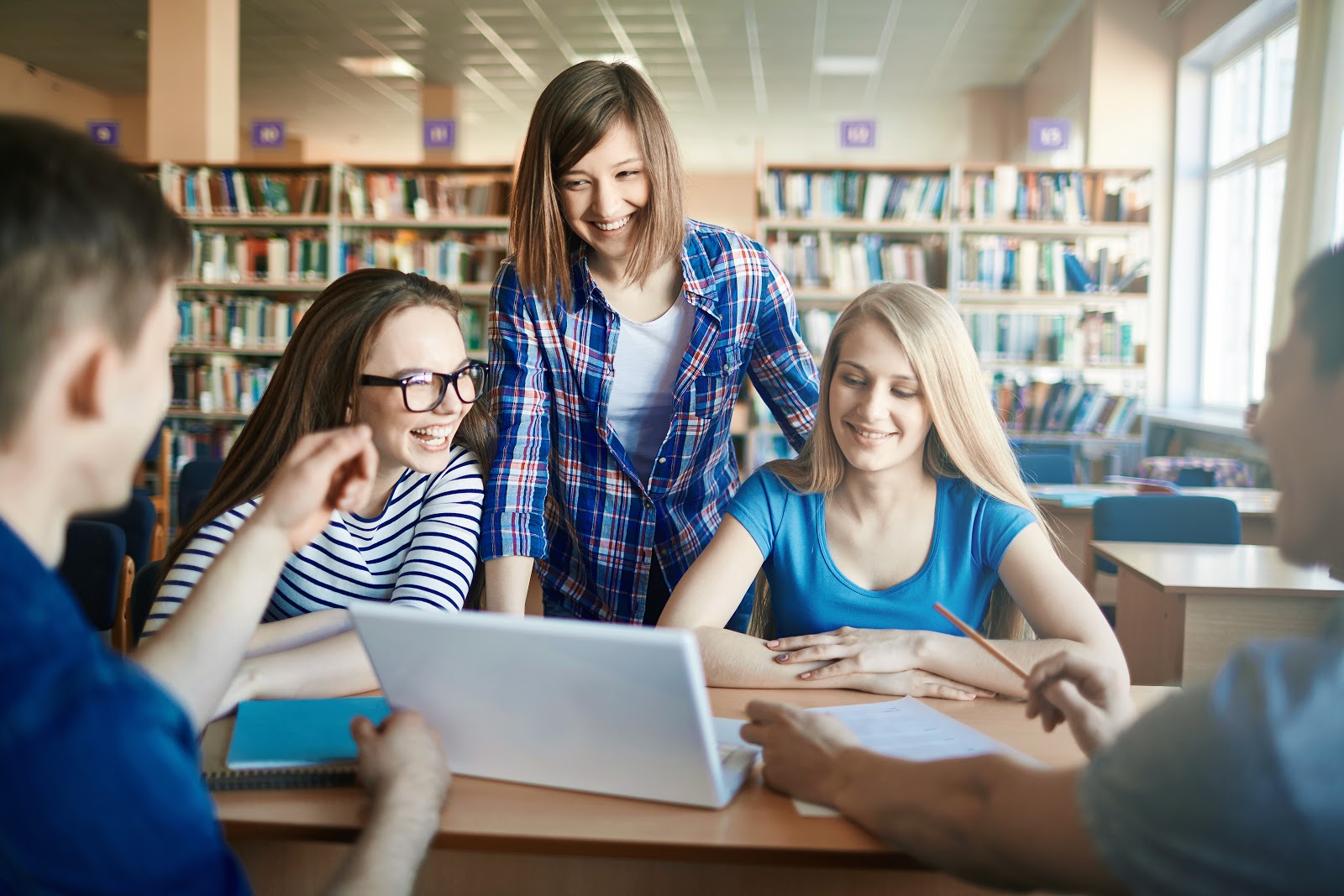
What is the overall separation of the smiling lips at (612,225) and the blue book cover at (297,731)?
881mm

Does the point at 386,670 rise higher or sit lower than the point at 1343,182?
lower

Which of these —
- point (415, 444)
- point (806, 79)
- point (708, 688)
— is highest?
point (806, 79)

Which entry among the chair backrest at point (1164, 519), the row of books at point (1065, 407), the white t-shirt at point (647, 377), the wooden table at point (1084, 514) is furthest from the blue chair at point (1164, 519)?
the row of books at point (1065, 407)

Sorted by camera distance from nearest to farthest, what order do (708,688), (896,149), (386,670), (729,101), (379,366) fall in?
(386,670) < (708,688) < (379,366) < (729,101) < (896,149)

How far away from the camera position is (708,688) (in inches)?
56.4

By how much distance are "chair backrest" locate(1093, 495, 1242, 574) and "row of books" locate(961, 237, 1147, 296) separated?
2.63 metres

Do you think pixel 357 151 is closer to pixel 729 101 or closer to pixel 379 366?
pixel 729 101

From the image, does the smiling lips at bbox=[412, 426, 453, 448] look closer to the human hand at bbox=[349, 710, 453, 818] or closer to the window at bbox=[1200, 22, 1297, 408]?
the human hand at bbox=[349, 710, 453, 818]

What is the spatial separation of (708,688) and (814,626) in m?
0.36

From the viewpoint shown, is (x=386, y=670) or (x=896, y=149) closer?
(x=386, y=670)

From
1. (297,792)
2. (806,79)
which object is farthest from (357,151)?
(297,792)

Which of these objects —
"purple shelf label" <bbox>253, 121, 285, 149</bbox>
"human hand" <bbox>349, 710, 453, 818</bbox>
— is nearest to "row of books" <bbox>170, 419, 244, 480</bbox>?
"purple shelf label" <bbox>253, 121, 285, 149</bbox>

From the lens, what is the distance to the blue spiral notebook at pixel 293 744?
3.39ft

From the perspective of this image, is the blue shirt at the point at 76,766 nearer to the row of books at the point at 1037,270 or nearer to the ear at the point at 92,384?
the ear at the point at 92,384
